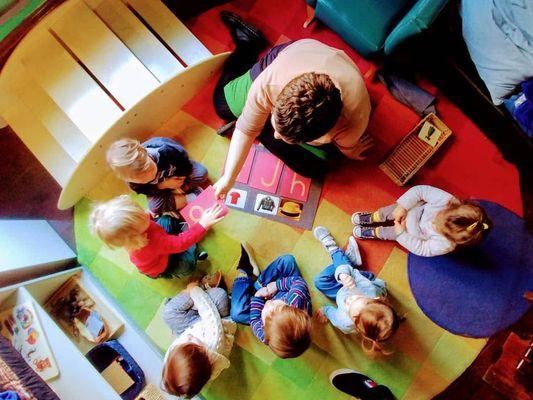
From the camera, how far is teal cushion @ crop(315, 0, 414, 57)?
269 centimetres

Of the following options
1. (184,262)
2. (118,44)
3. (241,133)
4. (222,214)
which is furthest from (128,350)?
(118,44)

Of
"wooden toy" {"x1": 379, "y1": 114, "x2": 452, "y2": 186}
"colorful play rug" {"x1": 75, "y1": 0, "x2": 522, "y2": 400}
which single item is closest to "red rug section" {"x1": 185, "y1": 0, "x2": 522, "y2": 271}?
"colorful play rug" {"x1": 75, "y1": 0, "x2": 522, "y2": 400}

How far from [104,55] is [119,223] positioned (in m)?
1.25

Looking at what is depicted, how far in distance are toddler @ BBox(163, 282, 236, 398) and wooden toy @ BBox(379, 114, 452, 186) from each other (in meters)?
1.42

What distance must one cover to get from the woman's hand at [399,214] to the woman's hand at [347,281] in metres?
0.48

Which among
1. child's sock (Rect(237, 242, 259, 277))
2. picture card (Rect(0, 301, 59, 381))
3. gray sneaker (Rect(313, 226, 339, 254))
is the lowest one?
picture card (Rect(0, 301, 59, 381))

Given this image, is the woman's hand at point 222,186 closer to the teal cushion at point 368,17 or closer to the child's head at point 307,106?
the child's head at point 307,106

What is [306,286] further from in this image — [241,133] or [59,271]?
[59,271]

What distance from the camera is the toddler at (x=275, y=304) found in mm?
2355

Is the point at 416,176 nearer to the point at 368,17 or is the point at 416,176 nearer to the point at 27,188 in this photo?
the point at 368,17

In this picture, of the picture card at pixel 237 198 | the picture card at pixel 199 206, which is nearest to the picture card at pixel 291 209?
the picture card at pixel 237 198

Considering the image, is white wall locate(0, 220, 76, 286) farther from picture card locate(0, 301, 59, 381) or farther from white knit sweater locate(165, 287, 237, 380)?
white knit sweater locate(165, 287, 237, 380)

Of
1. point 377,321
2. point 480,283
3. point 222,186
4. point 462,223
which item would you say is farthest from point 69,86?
point 480,283

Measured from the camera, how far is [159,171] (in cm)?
273
